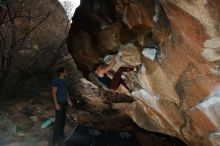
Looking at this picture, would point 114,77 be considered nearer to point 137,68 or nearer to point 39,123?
point 137,68

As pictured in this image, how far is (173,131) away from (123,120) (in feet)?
8.16

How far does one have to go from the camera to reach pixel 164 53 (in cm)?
664

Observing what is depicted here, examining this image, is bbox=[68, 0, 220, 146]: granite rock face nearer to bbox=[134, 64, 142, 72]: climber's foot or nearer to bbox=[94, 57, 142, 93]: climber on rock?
bbox=[134, 64, 142, 72]: climber's foot

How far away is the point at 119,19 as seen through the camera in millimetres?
8195

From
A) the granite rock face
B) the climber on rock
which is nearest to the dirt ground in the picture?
the granite rock face

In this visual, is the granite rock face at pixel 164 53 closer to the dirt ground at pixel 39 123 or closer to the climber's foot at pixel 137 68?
the climber's foot at pixel 137 68


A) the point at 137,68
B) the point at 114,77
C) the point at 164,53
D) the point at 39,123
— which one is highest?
the point at 164,53

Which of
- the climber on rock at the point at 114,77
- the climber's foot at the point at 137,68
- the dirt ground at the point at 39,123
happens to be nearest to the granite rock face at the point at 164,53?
the climber's foot at the point at 137,68

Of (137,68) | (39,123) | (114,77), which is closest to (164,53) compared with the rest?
(137,68)

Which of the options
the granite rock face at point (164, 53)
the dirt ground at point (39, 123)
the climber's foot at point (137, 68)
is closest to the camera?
the granite rock face at point (164, 53)

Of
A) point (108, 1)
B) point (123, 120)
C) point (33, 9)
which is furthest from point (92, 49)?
point (33, 9)

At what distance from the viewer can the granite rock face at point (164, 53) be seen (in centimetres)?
566

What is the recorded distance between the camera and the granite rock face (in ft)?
18.6

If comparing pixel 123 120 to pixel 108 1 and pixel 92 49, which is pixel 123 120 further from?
pixel 108 1
